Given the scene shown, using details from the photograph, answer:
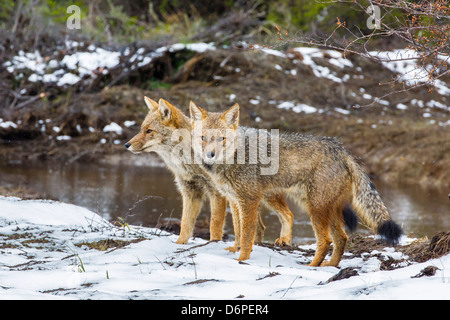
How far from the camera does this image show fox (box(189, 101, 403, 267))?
20.6 feet

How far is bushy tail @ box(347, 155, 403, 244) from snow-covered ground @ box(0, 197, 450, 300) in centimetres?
37

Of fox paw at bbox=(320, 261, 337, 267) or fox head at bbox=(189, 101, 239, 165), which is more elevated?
fox head at bbox=(189, 101, 239, 165)

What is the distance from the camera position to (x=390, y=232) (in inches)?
235

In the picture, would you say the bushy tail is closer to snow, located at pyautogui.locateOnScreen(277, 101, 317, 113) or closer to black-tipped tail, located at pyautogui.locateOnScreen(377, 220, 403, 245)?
black-tipped tail, located at pyautogui.locateOnScreen(377, 220, 403, 245)

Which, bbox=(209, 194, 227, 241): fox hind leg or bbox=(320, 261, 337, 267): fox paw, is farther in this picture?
bbox=(209, 194, 227, 241): fox hind leg

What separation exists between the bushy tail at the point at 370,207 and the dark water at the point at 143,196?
2970mm

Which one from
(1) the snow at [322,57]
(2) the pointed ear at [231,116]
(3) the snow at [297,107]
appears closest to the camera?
(2) the pointed ear at [231,116]

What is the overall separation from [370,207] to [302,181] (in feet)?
2.61

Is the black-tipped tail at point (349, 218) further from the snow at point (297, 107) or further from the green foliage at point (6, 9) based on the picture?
the green foliage at point (6, 9)

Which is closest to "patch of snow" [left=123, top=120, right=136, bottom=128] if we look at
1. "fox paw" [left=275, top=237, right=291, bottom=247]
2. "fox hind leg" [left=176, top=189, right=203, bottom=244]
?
"fox hind leg" [left=176, top=189, right=203, bottom=244]

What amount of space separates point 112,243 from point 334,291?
3.38 meters

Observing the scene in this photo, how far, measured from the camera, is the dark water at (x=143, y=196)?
1044 cm

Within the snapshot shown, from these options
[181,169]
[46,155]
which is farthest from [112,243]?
[46,155]

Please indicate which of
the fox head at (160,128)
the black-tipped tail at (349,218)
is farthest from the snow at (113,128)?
the black-tipped tail at (349,218)
